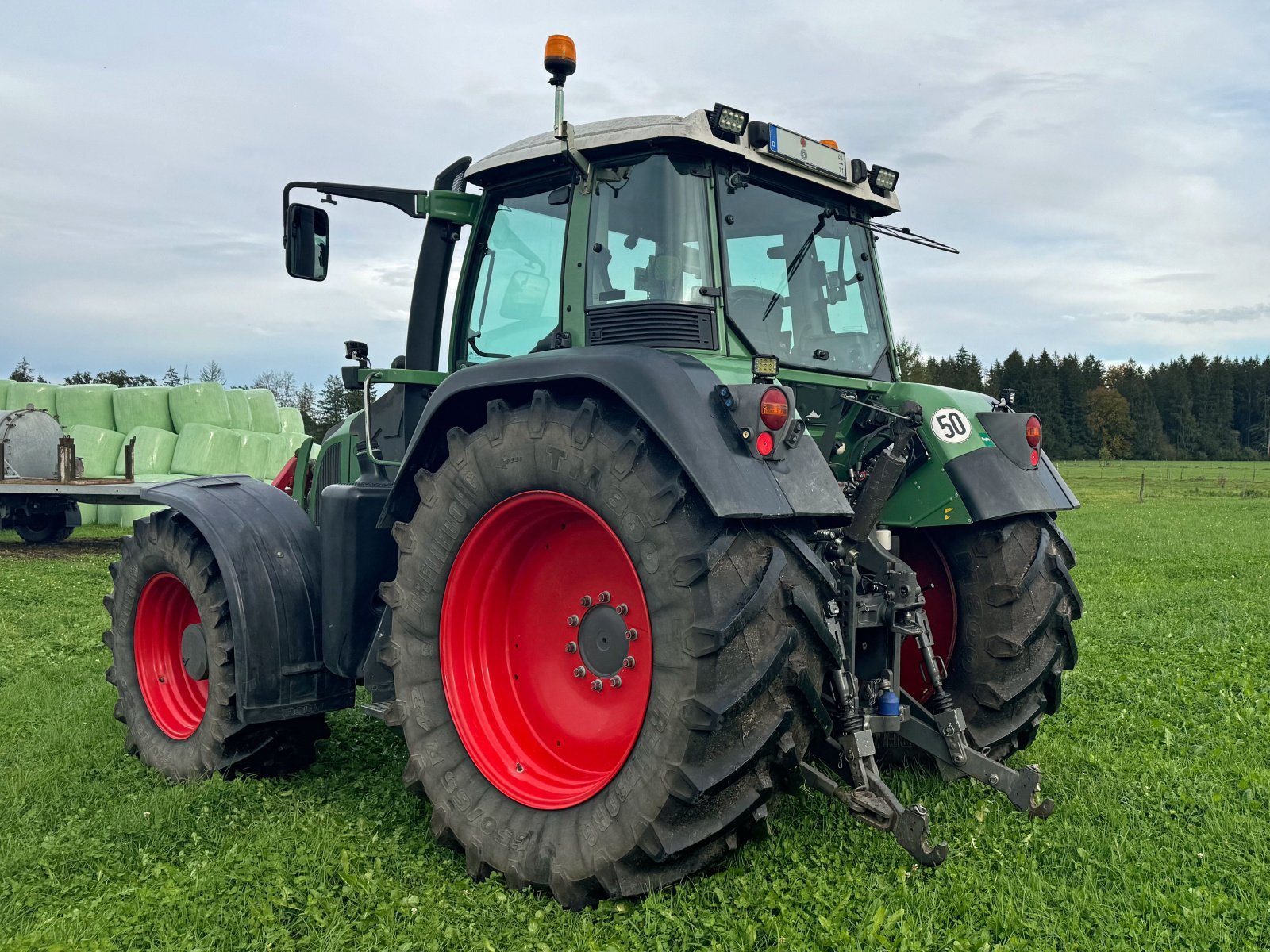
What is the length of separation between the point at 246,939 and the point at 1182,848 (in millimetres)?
3084

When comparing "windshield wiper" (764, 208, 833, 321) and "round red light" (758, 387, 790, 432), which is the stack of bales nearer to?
"windshield wiper" (764, 208, 833, 321)

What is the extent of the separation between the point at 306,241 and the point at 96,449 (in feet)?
55.0

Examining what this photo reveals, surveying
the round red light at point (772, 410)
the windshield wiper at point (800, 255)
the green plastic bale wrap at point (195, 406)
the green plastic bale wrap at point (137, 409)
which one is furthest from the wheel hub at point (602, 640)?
the green plastic bale wrap at point (137, 409)

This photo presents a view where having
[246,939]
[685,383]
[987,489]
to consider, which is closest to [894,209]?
[987,489]

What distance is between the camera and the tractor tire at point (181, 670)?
4.36m

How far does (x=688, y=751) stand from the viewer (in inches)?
112

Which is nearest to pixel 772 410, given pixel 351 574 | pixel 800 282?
pixel 800 282

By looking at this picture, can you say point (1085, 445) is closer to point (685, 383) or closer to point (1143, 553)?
point (1143, 553)

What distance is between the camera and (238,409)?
21.1m

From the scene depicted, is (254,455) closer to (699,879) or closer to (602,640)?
(602,640)

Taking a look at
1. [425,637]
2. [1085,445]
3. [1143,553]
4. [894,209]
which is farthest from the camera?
[1085,445]

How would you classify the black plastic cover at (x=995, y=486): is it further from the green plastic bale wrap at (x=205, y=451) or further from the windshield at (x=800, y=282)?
the green plastic bale wrap at (x=205, y=451)

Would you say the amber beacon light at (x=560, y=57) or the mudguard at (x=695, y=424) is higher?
the amber beacon light at (x=560, y=57)

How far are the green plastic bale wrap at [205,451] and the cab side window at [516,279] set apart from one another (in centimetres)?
1619
